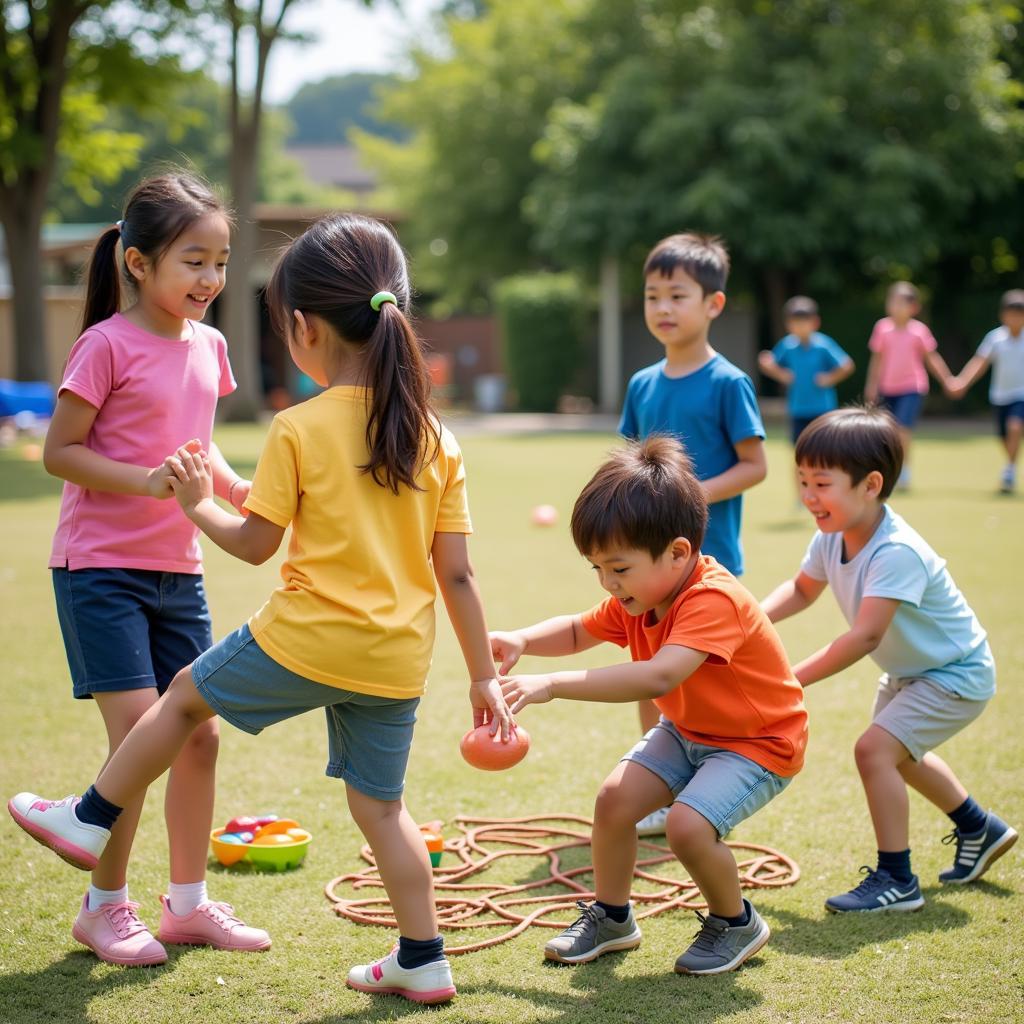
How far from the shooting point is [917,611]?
149 inches

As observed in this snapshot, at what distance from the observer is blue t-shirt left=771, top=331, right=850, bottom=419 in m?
12.0

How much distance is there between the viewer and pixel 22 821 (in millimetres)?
3041

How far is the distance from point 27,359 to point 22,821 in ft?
69.2

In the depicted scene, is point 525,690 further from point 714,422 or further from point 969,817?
point 714,422

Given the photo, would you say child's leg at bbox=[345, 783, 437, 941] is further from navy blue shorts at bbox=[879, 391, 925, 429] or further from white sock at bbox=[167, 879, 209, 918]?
navy blue shorts at bbox=[879, 391, 925, 429]

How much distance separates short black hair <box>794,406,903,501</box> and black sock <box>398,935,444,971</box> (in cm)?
172

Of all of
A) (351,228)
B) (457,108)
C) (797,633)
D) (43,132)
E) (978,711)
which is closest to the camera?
(351,228)

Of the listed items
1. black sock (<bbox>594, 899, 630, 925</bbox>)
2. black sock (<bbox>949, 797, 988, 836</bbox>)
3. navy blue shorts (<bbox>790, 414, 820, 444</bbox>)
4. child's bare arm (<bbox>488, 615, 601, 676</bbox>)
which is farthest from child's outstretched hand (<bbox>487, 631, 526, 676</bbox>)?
navy blue shorts (<bbox>790, 414, 820, 444</bbox>)

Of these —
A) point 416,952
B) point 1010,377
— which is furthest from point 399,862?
point 1010,377

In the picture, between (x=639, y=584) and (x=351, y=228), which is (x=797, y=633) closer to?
(x=639, y=584)

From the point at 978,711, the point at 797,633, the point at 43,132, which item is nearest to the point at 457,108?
the point at 43,132

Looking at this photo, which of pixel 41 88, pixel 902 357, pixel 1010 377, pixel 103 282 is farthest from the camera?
pixel 41 88

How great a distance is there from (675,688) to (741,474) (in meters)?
1.33

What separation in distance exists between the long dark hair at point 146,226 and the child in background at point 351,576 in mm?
456
